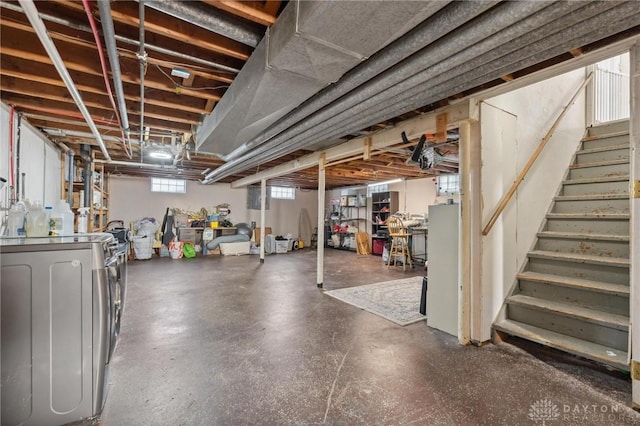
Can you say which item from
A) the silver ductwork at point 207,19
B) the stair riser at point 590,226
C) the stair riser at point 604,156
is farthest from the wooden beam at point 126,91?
the stair riser at point 604,156

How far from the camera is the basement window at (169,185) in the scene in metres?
8.91

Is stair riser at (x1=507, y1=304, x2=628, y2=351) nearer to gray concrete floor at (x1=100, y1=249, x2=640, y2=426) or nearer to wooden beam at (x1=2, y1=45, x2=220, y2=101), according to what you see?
gray concrete floor at (x1=100, y1=249, x2=640, y2=426)

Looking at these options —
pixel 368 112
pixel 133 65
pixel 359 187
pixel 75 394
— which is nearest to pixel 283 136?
pixel 368 112

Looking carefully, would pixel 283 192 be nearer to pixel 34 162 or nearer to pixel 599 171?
pixel 34 162

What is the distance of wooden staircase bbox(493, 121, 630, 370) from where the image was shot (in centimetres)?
235

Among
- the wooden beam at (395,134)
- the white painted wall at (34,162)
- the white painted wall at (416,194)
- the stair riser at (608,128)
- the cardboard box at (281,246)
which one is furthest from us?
the cardboard box at (281,246)

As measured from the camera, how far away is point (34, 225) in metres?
2.24

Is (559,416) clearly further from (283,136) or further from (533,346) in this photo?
(283,136)

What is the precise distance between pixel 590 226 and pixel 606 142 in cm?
139

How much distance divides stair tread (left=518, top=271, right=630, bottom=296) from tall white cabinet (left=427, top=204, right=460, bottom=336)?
741 mm

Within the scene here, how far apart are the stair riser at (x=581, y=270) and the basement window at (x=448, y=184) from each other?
4.70 meters

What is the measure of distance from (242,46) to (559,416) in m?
3.24

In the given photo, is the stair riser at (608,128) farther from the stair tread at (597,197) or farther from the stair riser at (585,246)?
the stair riser at (585,246)

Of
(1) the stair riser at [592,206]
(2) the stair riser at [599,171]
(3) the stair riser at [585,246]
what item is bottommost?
(3) the stair riser at [585,246]
